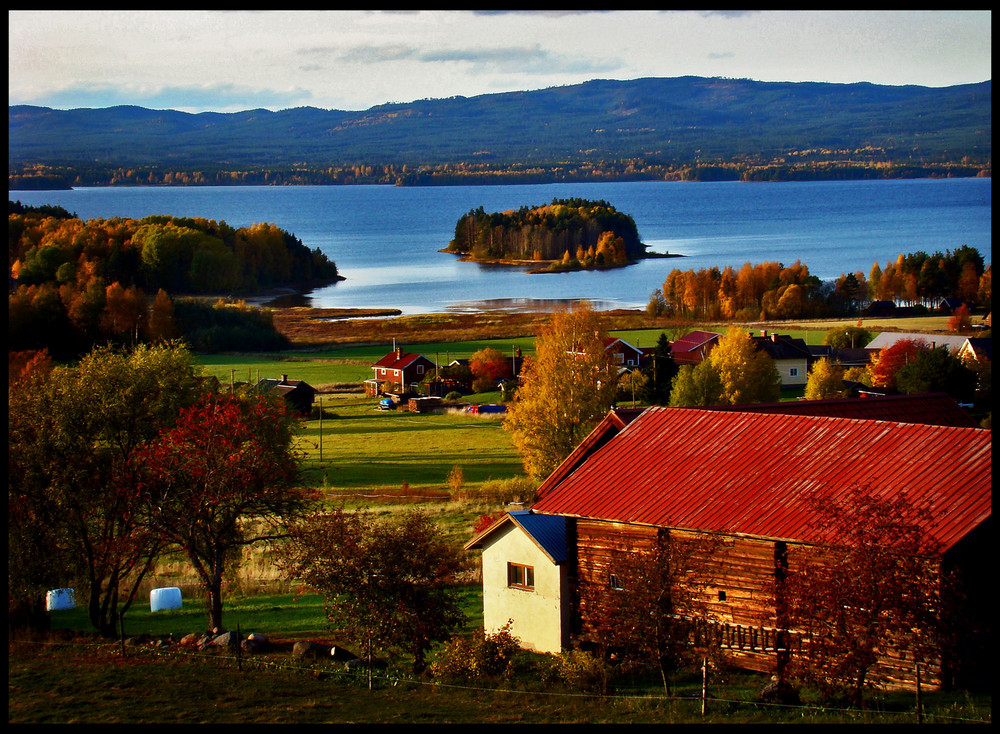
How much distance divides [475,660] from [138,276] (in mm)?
103630

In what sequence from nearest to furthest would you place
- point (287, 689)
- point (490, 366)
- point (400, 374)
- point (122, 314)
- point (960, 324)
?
point (287, 689), point (400, 374), point (490, 366), point (960, 324), point (122, 314)

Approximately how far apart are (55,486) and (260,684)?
6.87 m

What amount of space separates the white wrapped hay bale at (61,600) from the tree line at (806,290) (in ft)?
263

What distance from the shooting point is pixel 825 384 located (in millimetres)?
49531

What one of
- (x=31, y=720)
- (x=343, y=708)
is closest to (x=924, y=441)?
(x=343, y=708)

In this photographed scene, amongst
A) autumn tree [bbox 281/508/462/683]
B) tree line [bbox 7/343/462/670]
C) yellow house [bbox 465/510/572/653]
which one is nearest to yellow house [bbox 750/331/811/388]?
yellow house [bbox 465/510/572/653]

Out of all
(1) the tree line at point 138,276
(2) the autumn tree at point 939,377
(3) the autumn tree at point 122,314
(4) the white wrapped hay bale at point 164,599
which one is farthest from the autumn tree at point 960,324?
(3) the autumn tree at point 122,314

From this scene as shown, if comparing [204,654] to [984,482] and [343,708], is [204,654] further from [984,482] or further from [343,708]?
[984,482]

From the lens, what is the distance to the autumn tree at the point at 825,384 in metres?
49.1

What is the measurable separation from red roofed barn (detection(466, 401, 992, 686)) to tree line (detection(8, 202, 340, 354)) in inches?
1937

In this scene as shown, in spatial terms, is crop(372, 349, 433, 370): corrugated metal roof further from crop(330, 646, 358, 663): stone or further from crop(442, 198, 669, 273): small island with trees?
crop(442, 198, 669, 273): small island with trees

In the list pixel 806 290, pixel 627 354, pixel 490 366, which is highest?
pixel 806 290

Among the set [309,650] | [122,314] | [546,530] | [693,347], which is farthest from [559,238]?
[309,650]

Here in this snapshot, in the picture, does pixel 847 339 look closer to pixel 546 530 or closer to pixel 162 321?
pixel 162 321
